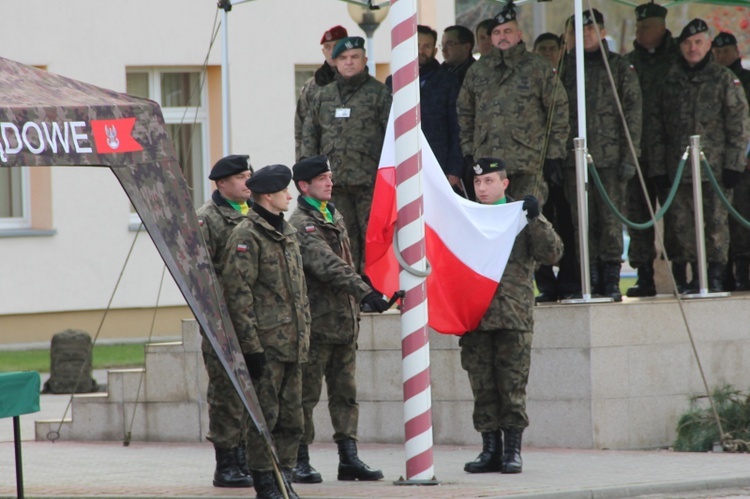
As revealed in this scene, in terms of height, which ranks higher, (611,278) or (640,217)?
(640,217)

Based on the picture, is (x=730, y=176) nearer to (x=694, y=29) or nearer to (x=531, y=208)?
(x=694, y=29)

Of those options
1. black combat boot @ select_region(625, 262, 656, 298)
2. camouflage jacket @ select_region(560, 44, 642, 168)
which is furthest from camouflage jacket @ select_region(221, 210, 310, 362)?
black combat boot @ select_region(625, 262, 656, 298)

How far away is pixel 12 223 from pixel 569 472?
14.0 m

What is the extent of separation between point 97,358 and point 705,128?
990cm

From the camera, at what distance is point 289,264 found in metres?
9.16

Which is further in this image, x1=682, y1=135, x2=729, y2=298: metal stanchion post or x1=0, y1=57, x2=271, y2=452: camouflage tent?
x1=682, y1=135, x2=729, y2=298: metal stanchion post

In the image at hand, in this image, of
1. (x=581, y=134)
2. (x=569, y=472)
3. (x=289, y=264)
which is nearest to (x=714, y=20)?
(x=581, y=134)

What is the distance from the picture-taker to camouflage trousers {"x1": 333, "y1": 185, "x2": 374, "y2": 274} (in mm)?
12438

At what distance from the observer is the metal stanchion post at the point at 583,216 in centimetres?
1182

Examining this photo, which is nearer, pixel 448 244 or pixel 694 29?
pixel 448 244

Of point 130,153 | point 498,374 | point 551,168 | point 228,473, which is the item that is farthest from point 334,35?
point 130,153

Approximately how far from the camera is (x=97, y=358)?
2011 cm

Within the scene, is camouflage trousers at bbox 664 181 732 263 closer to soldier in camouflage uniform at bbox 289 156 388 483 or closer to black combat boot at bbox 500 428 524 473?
black combat boot at bbox 500 428 524 473

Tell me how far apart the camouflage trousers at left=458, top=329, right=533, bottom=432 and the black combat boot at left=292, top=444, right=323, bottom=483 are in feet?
3.76
